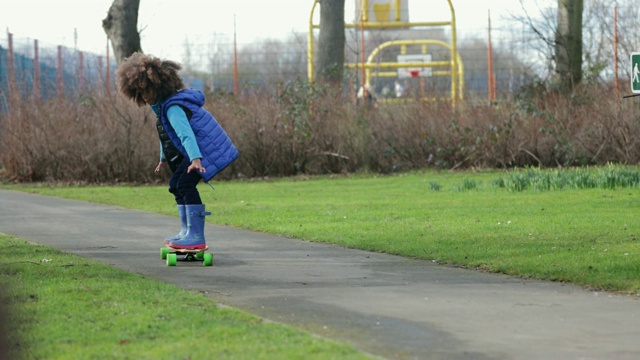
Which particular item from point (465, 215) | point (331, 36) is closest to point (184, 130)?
point (465, 215)

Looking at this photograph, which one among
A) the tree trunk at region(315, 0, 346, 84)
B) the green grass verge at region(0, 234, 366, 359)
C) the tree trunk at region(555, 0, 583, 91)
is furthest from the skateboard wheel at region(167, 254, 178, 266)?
the tree trunk at region(315, 0, 346, 84)

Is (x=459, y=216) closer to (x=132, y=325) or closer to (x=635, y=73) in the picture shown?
(x=635, y=73)

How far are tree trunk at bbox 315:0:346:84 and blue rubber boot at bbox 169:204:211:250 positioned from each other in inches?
712

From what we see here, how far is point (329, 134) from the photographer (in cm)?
→ 2311

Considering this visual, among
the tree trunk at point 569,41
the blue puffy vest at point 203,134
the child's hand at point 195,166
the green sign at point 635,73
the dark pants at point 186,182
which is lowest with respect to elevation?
the dark pants at point 186,182

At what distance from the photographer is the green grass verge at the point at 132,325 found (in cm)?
546

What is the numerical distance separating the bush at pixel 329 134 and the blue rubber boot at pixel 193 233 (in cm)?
1244

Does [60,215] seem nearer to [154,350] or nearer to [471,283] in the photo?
[471,283]

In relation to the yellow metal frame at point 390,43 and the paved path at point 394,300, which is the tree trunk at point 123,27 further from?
the paved path at point 394,300

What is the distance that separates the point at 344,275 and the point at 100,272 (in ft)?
5.74

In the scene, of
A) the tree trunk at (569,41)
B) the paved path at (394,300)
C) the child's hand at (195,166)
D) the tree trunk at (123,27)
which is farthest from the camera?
the tree trunk at (569,41)

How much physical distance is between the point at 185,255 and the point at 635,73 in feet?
13.0

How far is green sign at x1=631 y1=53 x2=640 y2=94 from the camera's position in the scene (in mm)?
9586

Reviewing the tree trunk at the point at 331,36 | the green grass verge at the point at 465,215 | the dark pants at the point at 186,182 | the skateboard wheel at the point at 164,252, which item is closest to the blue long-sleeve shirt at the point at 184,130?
the dark pants at the point at 186,182
